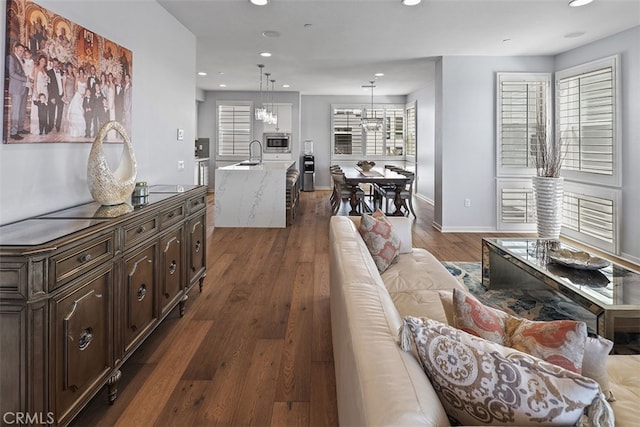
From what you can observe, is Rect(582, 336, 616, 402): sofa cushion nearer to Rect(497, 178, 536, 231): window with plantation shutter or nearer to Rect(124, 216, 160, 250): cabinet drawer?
Rect(124, 216, 160, 250): cabinet drawer

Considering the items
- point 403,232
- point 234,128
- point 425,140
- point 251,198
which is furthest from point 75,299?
point 234,128

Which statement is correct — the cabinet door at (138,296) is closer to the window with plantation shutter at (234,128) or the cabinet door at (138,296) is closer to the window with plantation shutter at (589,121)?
the window with plantation shutter at (589,121)

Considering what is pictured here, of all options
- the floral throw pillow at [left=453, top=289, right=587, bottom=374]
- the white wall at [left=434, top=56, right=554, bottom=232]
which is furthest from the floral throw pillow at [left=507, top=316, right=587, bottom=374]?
the white wall at [left=434, top=56, right=554, bottom=232]

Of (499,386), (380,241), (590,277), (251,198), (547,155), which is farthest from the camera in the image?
(251,198)

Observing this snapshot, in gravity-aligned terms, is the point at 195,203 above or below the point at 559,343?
above

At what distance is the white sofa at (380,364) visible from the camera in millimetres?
800

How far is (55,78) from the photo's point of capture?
222cm

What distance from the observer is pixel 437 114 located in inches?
249

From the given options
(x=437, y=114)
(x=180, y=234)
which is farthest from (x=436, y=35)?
(x=180, y=234)

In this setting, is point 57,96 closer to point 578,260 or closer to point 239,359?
point 239,359

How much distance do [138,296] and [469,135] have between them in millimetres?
5380

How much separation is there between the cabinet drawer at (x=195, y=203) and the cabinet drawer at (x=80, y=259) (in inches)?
47.4

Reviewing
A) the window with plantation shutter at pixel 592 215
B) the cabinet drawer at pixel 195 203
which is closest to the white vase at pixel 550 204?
the window with plantation shutter at pixel 592 215

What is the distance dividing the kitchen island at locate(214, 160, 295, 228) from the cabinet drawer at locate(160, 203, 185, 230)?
11.7ft
